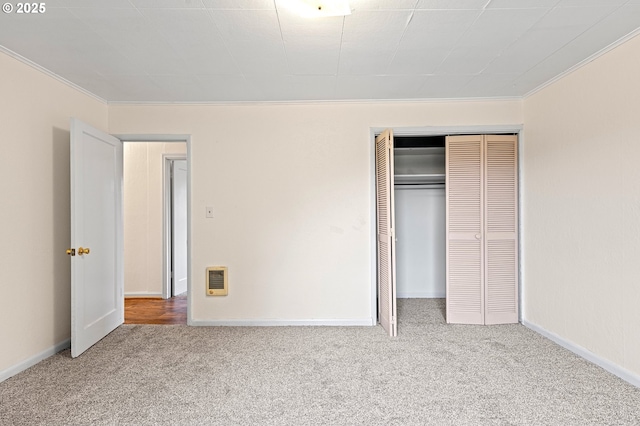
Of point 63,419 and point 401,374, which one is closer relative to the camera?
point 63,419

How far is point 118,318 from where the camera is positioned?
3650 millimetres

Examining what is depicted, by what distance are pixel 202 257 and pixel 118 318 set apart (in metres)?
1.05

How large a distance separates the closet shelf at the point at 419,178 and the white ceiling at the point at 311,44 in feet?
4.01

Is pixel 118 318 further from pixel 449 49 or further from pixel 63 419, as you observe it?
pixel 449 49

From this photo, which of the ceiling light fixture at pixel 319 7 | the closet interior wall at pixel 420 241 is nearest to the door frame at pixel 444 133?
the closet interior wall at pixel 420 241

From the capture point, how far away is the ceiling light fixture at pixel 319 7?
1851 mm

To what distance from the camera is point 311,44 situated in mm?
2432

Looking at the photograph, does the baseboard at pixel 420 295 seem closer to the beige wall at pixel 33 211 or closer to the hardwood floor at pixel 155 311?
the hardwood floor at pixel 155 311

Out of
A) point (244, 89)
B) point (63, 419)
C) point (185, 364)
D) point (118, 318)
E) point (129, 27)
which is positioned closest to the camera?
point (63, 419)

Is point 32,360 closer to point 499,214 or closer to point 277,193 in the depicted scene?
point 277,193

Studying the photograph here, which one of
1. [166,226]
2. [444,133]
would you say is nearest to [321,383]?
[444,133]

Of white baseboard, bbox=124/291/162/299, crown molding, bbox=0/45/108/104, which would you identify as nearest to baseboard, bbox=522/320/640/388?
white baseboard, bbox=124/291/162/299

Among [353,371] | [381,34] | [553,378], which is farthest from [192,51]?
Result: [553,378]

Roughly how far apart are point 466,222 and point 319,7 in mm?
2602
